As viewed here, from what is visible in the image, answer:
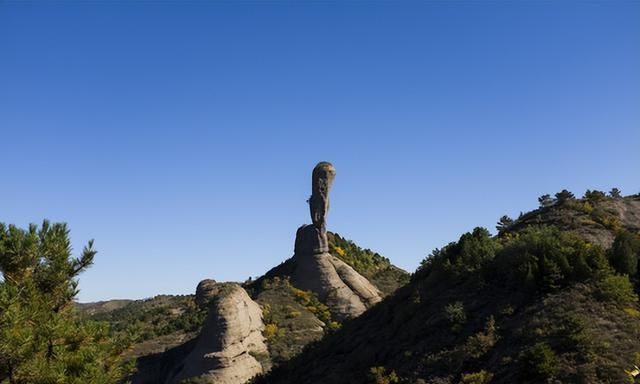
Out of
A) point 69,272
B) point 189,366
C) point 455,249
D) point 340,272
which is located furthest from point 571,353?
point 340,272

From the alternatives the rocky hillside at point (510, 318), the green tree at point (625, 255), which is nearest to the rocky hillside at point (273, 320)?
the rocky hillside at point (510, 318)

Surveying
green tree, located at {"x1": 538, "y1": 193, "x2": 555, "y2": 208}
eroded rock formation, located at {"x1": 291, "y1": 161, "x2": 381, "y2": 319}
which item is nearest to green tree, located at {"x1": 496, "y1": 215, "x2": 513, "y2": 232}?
green tree, located at {"x1": 538, "y1": 193, "x2": 555, "y2": 208}

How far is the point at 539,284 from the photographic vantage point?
2656cm

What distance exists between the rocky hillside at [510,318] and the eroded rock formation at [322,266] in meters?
25.8

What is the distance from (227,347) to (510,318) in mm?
28711

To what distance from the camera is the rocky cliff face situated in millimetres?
45500

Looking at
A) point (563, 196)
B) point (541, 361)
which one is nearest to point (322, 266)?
point (563, 196)

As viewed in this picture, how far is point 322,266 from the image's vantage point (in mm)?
64438

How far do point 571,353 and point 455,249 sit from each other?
13.7 meters

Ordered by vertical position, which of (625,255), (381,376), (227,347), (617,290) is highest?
(625,255)

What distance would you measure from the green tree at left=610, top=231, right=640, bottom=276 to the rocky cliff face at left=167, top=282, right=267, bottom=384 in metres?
30.4

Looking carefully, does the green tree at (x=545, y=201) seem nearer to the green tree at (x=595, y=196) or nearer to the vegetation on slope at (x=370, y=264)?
the green tree at (x=595, y=196)

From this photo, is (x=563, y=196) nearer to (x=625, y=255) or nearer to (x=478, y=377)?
(x=625, y=255)

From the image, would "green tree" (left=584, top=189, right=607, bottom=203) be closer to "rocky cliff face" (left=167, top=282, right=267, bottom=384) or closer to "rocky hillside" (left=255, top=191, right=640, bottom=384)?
"rocky hillside" (left=255, top=191, right=640, bottom=384)
